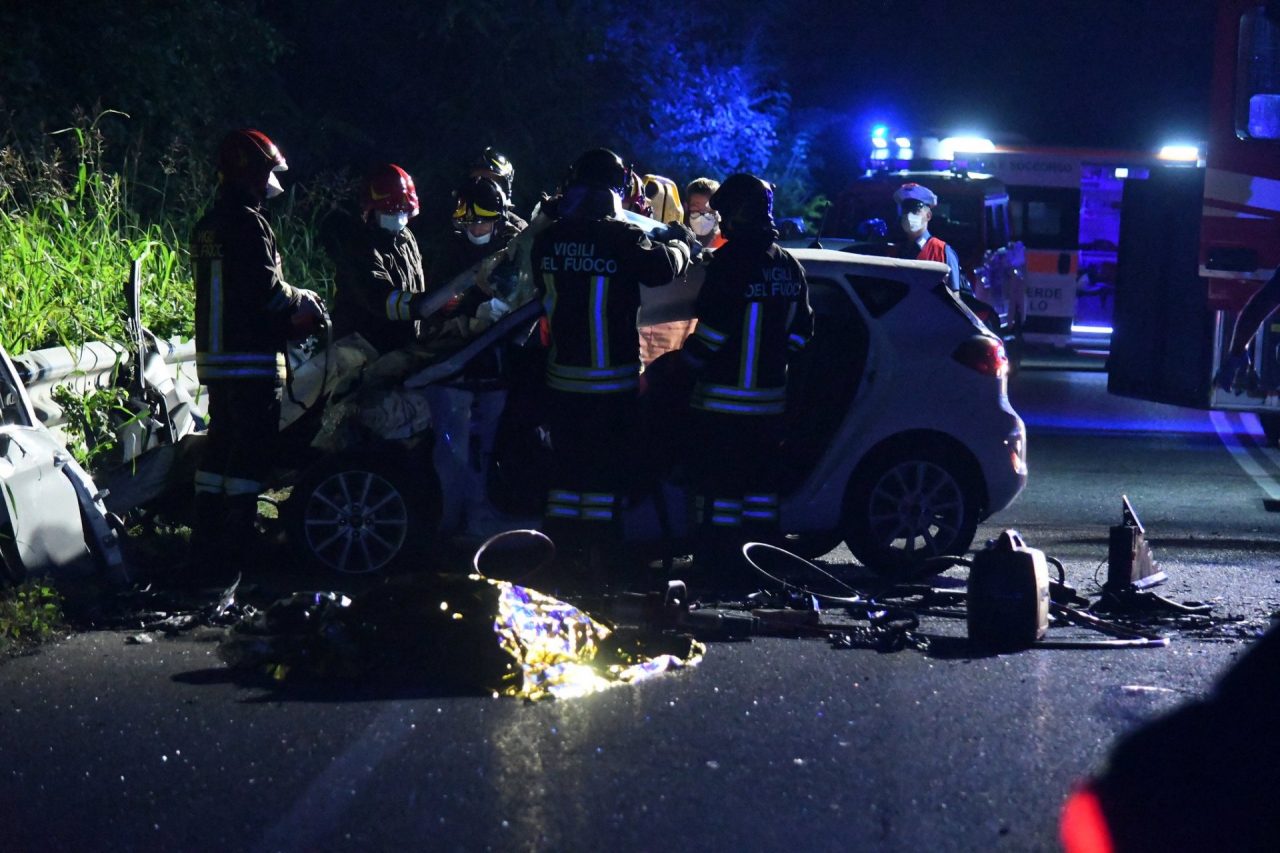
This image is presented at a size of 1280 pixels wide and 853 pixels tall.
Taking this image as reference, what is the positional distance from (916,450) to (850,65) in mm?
35441

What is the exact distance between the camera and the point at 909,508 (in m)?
7.76

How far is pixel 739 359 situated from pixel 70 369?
3249 millimetres

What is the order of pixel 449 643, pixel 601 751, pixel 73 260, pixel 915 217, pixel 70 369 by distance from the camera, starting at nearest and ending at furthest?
pixel 601 751 → pixel 449 643 → pixel 70 369 → pixel 73 260 → pixel 915 217

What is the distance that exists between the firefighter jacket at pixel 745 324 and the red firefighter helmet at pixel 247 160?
198 centimetres

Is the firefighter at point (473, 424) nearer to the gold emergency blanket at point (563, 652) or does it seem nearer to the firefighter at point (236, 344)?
the firefighter at point (236, 344)

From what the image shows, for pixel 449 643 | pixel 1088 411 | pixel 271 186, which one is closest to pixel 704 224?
pixel 271 186

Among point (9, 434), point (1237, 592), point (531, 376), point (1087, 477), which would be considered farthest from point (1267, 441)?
point (9, 434)

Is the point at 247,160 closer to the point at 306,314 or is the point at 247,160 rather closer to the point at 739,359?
the point at 306,314

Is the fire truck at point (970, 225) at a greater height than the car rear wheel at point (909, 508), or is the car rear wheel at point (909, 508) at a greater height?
the fire truck at point (970, 225)

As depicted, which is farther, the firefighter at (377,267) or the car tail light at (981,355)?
the firefighter at (377,267)

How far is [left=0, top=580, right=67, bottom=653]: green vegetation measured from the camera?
20.5 feet

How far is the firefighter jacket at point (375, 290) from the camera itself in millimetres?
8094

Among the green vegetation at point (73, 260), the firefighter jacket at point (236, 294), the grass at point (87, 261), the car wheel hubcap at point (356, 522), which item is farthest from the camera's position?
the green vegetation at point (73, 260)

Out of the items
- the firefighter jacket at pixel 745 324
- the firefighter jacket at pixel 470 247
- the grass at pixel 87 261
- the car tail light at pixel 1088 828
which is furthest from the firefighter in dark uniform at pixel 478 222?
the car tail light at pixel 1088 828
